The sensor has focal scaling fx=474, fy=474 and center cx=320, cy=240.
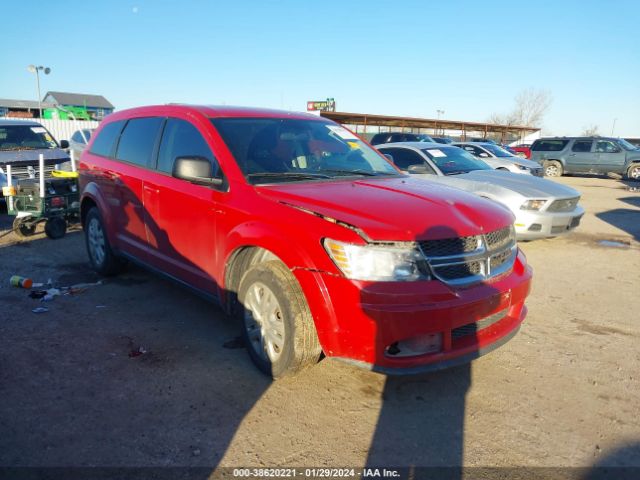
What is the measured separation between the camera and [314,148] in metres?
4.16

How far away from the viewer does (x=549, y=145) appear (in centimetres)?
2233

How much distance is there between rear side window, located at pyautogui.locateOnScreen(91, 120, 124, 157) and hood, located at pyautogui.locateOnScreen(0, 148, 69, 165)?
4327 mm

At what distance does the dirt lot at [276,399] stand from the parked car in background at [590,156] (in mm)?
19246

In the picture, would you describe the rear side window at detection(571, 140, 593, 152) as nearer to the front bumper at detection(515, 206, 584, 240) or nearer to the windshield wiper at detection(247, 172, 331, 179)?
the front bumper at detection(515, 206, 584, 240)

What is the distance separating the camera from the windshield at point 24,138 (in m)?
9.59

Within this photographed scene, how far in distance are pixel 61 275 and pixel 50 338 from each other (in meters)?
1.97

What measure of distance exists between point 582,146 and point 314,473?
2321cm

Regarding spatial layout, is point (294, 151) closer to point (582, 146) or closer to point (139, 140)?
point (139, 140)

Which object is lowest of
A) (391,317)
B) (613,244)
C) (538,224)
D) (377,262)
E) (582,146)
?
(613,244)

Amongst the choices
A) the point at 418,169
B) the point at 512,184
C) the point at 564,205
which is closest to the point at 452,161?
the point at 418,169

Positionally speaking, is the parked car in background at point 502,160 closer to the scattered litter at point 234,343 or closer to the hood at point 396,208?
the hood at point 396,208

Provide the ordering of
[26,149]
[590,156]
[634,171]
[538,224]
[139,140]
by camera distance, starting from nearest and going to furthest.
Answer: [139,140], [538,224], [26,149], [634,171], [590,156]

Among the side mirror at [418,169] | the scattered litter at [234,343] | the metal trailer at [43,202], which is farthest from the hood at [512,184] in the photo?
the metal trailer at [43,202]

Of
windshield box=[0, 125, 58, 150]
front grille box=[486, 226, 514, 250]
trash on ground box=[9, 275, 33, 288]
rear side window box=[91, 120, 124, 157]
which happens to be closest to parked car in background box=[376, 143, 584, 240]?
front grille box=[486, 226, 514, 250]
